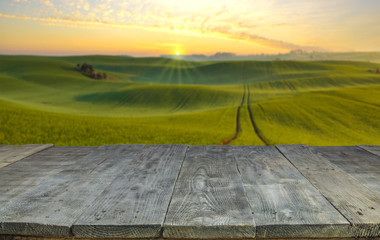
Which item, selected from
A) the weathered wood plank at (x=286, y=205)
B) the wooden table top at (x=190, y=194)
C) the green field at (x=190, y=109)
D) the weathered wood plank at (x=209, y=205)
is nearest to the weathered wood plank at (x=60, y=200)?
the wooden table top at (x=190, y=194)

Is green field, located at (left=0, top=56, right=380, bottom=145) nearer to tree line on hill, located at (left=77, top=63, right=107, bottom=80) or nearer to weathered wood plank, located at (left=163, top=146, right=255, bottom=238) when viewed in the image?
tree line on hill, located at (left=77, top=63, right=107, bottom=80)

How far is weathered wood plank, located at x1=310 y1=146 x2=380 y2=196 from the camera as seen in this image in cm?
205

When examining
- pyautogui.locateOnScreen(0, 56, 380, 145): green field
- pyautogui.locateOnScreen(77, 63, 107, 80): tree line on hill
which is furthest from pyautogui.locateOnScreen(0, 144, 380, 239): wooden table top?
pyautogui.locateOnScreen(77, 63, 107, 80): tree line on hill

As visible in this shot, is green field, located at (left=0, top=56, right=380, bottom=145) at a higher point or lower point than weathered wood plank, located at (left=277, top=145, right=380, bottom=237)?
lower

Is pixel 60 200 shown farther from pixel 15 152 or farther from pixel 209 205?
pixel 15 152

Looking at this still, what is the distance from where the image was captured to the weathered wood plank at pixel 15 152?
2.53 m

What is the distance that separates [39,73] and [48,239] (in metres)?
81.2

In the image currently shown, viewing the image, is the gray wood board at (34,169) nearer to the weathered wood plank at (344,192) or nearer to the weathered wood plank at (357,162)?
the weathered wood plank at (344,192)

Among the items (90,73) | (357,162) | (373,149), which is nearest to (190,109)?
(373,149)

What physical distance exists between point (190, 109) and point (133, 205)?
125ft

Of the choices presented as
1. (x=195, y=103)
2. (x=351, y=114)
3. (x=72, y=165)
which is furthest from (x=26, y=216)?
(x=195, y=103)

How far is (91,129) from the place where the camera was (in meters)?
14.5

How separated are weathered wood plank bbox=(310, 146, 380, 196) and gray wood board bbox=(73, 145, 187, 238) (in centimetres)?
136

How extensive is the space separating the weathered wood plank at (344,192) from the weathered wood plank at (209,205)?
0.54 m
